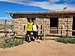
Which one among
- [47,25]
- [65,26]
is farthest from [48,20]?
[65,26]

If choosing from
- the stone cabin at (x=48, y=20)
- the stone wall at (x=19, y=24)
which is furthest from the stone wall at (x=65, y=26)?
the stone wall at (x=19, y=24)

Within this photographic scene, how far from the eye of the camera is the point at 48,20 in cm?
1905

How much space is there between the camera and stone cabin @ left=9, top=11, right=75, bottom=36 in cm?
1856

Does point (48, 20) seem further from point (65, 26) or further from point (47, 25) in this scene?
point (65, 26)

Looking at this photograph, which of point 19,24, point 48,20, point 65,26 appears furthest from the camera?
point 19,24

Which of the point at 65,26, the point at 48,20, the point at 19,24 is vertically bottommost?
the point at 65,26

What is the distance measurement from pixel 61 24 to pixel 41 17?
1891 millimetres

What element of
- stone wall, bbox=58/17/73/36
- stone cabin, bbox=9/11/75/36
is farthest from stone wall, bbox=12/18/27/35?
stone wall, bbox=58/17/73/36

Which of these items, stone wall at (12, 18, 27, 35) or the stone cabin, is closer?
the stone cabin

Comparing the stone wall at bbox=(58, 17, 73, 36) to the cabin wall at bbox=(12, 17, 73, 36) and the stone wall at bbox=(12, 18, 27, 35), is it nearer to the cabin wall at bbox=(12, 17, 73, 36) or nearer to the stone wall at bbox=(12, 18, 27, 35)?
the cabin wall at bbox=(12, 17, 73, 36)

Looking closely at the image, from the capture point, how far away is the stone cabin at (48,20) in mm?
18562

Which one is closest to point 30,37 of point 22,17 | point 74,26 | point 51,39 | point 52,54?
point 51,39

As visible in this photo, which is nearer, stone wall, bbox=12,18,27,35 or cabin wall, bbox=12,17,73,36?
cabin wall, bbox=12,17,73,36

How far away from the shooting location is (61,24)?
61.5 feet
